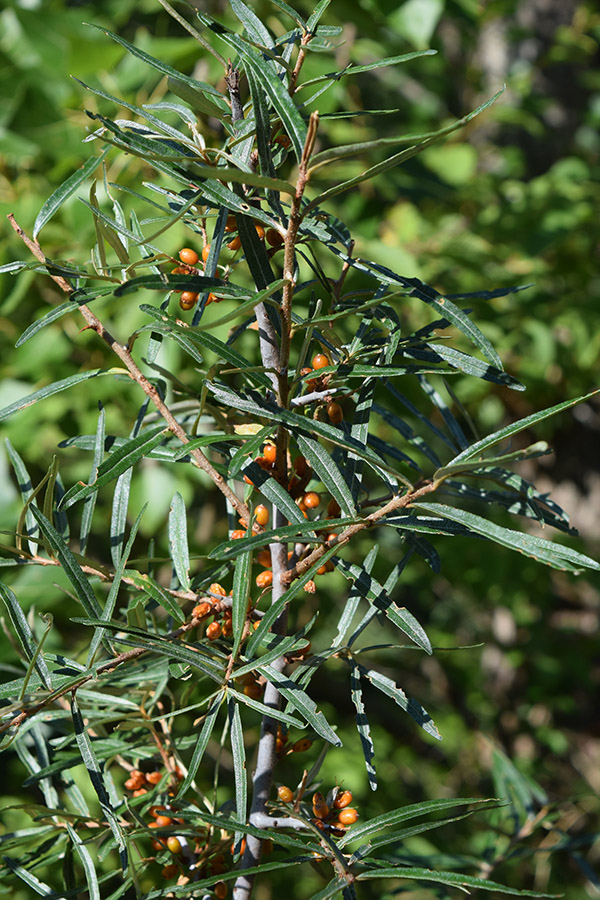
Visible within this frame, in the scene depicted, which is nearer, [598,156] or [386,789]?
[386,789]

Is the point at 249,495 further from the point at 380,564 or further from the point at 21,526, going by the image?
the point at 380,564

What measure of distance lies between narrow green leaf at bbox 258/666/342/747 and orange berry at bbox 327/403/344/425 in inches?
4.4

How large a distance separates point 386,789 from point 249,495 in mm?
922

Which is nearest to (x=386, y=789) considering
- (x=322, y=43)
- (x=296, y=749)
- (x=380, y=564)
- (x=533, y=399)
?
(x=380, y=564)

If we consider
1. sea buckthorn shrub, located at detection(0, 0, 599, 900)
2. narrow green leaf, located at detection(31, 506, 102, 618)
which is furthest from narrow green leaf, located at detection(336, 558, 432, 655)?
narrow green leaf, located at detection(31, 506, 102, 618)

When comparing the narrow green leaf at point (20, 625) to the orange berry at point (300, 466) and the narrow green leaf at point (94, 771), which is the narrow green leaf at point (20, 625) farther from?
the orange berry at point (300, 466)

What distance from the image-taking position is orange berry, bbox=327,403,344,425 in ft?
1.09

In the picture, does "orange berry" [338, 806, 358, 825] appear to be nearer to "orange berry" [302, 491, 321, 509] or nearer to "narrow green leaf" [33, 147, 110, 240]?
"orange berry" [302, 491, 321, 509]

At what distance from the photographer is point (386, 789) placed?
111 centimetres

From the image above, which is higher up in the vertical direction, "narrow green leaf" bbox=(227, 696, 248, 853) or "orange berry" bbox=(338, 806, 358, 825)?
"narrow green leaf" bbox=(227, 696, 248, 853)

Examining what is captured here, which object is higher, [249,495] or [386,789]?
[249,495]

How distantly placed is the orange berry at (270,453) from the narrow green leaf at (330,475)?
4 centimetres

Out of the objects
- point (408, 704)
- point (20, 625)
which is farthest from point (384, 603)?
point (20, 625)

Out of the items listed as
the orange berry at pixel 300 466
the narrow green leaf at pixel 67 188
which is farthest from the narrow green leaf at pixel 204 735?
the narrow green leaf at pixel 67 188
